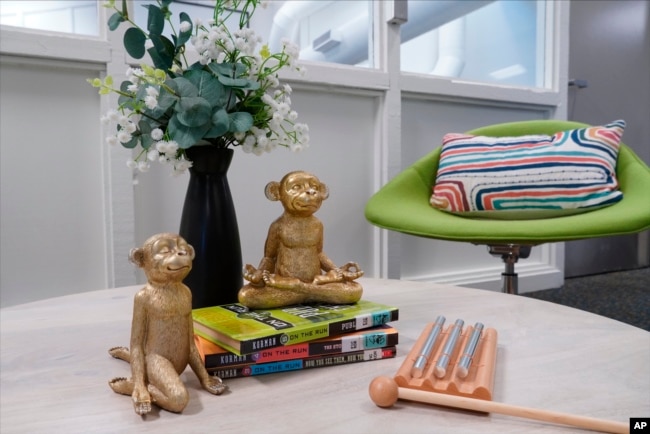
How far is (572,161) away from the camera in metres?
1.72

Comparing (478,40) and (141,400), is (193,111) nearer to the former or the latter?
(141,400)

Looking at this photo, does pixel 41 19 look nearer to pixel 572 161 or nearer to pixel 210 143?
pixel 210 143

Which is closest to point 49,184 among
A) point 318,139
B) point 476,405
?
point 318,139

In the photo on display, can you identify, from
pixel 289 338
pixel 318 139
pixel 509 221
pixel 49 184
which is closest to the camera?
pixel 289 338

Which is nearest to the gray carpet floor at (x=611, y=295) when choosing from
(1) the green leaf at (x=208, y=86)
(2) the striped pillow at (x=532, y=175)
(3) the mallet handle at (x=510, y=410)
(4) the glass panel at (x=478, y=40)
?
(2) the striped pillow at (x=532, y=175)

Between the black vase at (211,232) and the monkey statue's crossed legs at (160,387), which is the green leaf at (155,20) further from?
the monkey statue's crossed legs at (160,387)

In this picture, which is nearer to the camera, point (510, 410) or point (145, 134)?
point (510, 410)

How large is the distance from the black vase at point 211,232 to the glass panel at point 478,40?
1775mm


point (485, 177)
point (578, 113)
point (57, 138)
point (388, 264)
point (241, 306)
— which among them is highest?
point (578, 113)

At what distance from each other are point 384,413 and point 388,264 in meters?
1.78

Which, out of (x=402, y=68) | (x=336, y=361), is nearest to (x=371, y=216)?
(x=402, y=68)

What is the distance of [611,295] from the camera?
2.54m

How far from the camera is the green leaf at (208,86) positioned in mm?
703

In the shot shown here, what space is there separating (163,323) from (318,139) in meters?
1.68
